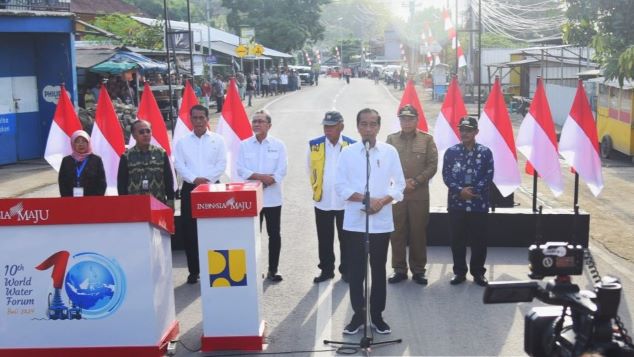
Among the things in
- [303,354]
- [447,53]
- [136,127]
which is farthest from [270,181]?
[447,53]

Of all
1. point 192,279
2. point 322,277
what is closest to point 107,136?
point 192,279

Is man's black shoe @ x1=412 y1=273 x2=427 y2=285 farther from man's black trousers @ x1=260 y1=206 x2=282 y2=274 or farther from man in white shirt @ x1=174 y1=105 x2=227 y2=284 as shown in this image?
man in white shirt @ x1=174 y1=105 x2=227 y2=284

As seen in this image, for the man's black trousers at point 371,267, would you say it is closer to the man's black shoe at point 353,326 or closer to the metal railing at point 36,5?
the man's black shoe at point 353,326

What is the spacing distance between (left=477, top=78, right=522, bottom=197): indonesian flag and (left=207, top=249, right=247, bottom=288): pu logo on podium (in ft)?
15.6

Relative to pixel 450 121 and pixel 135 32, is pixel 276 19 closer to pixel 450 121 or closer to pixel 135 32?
pixel 135 32

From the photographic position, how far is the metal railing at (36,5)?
67.8ft

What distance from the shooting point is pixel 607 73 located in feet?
49.5

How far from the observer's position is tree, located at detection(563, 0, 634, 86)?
14680mm

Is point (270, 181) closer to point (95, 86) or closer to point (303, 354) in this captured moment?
Answer: point (303, 354)

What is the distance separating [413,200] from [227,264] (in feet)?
9.08

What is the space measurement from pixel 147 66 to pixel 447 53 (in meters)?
34.2

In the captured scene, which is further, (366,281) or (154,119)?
(154,119)

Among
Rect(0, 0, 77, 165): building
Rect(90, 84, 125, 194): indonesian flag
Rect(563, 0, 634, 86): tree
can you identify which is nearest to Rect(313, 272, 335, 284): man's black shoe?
Rect(90, 84, 125, 194): indonesian flag

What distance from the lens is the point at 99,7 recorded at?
5200cm
